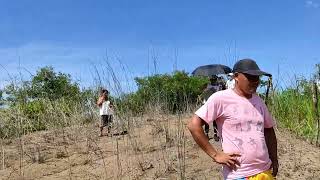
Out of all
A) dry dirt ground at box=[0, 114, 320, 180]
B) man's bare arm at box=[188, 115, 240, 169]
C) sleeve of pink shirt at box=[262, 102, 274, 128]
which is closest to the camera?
man's bare arm at box=[188, 115, 240, 169]

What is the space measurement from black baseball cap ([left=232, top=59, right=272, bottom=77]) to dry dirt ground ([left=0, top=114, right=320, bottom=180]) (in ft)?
10.0

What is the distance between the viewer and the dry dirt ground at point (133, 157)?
6.78 metres

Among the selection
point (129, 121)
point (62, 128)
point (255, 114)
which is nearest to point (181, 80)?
point (62, 128)

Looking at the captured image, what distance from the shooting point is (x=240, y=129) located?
10.5 feet

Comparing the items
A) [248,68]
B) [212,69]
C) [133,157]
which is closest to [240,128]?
[248,68]

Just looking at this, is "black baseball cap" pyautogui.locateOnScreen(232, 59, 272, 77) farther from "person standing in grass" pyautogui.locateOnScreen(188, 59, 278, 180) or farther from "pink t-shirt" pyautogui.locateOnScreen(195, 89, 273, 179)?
"pink t-shirt" pyautogui.locateOnScreen(195, 89, 273, 179)

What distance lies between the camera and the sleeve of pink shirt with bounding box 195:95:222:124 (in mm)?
3221

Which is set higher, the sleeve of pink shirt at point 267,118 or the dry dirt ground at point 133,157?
the sleeve of pink shirt at point 267,118

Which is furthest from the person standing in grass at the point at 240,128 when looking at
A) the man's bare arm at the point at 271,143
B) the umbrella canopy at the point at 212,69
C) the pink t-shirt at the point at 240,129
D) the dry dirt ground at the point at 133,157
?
Result: the umbrella canopy at the point at 212,69

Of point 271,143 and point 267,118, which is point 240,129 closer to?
point 267,118

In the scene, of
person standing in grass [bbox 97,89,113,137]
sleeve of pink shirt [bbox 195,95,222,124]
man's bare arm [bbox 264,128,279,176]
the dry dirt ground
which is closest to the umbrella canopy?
the dry dirt ground

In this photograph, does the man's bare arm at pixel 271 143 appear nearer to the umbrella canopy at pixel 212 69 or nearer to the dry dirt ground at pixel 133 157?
the dry dirt ground at pixel 133 157

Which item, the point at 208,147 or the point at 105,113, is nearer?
the point at 208,147

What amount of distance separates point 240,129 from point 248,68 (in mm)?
386
